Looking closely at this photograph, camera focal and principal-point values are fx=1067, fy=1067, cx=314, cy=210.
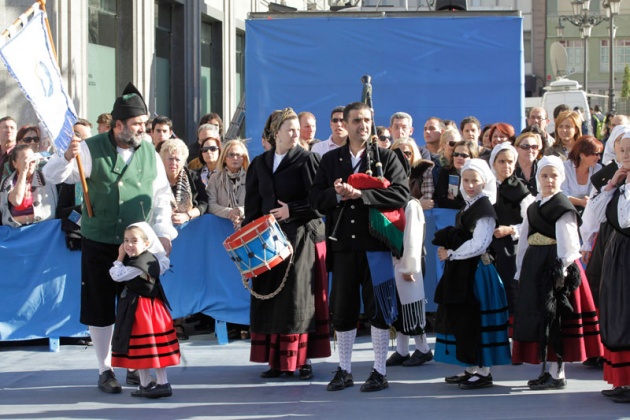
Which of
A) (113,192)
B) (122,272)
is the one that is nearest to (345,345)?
(122,272)

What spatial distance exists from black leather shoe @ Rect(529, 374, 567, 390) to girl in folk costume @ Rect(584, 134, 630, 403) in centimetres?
38

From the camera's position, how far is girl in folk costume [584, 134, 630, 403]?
703 centimetres

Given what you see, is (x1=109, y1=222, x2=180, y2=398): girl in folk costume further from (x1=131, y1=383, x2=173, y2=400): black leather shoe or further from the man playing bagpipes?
the man playing bagpipes

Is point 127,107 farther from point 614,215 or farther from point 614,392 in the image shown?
point 614,392

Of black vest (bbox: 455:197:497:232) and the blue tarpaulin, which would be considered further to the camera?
the blue tarpaulin

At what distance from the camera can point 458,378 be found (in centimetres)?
781

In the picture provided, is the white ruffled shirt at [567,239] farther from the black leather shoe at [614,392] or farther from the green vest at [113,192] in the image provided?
the green vest at [113,192]

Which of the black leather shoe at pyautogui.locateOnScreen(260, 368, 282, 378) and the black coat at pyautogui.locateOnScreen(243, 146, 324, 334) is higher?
the black coat at pyautogui.locateOnScreen(243, 146, 324, 334)

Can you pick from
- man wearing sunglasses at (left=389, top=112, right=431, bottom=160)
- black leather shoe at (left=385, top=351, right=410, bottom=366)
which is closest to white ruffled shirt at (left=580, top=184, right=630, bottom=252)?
black leather shoe at (left=385, top=351, right=410, bottom=366)

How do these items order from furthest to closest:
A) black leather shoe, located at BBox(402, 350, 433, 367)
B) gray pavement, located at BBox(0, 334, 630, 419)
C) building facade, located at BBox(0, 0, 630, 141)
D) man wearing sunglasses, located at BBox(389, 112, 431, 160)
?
1. building facade, located at BBox(0, 0, 630, 141)
2. man wearing sunglasses, located at BBox(389, 112, 431, 160)
3. black leather shoe, located at BBox(402, 350, 433, 367)
4. gray pavement, located at BBox(0, 334, 630, 419)

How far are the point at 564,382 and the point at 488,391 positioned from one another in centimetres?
54

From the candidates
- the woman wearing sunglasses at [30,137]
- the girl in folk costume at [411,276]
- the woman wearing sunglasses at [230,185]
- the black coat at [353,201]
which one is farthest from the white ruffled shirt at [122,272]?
the woman wearing sunglasses at [30,137]

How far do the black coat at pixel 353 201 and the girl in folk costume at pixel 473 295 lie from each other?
0.47m

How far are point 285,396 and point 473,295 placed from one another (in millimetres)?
1521
